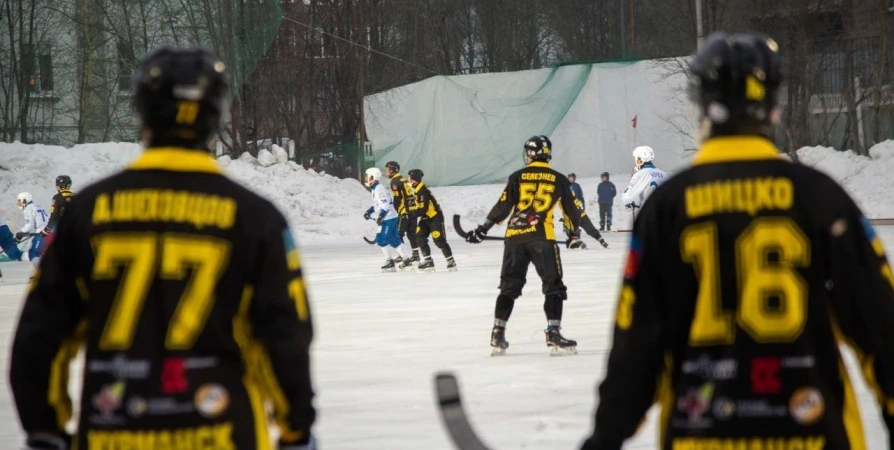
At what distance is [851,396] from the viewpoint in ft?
8.49

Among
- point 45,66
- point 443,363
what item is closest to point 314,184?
point 45,66

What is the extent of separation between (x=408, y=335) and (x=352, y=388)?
2927 millimetres

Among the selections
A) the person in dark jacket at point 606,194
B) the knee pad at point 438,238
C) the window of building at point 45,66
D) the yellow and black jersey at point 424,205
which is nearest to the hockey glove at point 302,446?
the knee pad at point 438,238

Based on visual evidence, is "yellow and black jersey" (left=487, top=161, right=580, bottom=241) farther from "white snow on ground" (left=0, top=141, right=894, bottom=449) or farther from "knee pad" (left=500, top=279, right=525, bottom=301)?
"white snow on ground" (left=0, top=141, right=894, bottom=449)

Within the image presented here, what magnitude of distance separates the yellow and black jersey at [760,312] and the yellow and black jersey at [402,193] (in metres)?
17.9

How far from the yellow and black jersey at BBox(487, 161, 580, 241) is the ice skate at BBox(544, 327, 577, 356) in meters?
0.69

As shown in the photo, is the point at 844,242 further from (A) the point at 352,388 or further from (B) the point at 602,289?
(B) the point at 602,289

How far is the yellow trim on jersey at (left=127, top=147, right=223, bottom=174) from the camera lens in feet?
8.89

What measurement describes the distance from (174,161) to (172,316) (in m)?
0.32

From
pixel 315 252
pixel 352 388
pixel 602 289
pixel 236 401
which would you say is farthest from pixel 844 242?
pixel 315 252

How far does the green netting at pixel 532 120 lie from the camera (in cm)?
3247

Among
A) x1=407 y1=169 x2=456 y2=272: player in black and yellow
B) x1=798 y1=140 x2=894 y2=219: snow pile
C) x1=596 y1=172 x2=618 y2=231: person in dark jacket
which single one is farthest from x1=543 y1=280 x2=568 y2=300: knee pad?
x1=798 y1=140 x2=894 y2=219: snow pile

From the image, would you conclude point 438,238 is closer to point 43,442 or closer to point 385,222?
point 385,222

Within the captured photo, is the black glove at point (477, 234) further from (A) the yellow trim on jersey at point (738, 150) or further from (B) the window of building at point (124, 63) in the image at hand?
(B) the window of building at point (124, 63)
